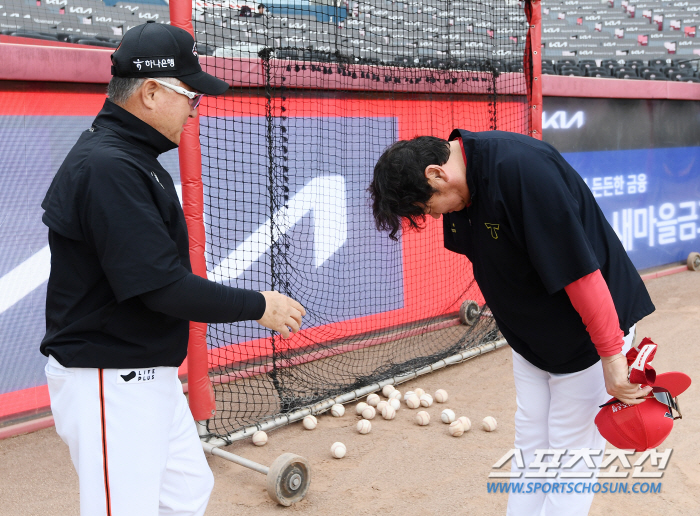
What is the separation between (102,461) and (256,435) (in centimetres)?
218

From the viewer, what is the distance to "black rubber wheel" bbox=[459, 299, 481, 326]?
6164 millimetres

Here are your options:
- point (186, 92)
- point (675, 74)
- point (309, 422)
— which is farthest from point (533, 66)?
point (675, 74)

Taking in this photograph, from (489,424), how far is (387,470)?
80 centimetres

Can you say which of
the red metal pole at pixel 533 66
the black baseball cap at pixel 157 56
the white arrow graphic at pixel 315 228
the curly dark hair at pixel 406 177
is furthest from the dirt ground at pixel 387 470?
the red metal pole at pixel 533 66

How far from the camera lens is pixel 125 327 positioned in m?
1.73

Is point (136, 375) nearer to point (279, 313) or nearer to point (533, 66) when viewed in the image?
point (279, 313)

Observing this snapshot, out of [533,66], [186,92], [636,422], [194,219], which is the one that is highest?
[533,66]

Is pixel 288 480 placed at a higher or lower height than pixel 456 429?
higher

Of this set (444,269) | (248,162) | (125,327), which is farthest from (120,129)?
(444,269)

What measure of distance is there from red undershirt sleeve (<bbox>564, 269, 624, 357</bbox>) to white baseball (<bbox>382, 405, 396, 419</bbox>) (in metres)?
2.42

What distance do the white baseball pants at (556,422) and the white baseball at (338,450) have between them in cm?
139

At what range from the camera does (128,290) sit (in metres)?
1.60

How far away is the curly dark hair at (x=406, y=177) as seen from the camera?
2.04 m

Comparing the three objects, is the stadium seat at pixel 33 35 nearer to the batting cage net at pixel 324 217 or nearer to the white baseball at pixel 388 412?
the batting cage net at pixel 324 217
